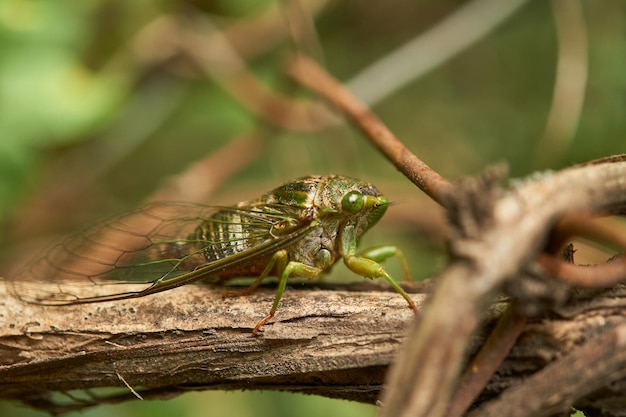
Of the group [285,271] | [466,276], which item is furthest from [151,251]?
[466,276]

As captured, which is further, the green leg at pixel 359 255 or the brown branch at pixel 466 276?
the green leg at pixel 359 255

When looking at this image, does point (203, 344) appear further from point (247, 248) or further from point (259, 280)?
point (247, 248)

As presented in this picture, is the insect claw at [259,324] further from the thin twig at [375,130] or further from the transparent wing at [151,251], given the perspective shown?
the thin twig at [375,130]

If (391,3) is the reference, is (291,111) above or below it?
below

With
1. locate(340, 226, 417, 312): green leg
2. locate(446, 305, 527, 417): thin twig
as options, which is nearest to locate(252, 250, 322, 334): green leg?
locate(340, 226, 417, 312): green leg

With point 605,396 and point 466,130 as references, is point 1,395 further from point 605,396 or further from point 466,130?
point 466,130

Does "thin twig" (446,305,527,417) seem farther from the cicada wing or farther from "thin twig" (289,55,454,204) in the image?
the cicada wing

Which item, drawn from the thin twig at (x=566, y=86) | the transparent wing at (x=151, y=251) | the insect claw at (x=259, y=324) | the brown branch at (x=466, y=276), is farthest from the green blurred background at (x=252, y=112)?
the brown branch at (x=466, y=276)

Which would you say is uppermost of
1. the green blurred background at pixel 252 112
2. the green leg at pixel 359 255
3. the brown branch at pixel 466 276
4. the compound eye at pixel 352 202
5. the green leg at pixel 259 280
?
the green blurred background at pixel 252 112

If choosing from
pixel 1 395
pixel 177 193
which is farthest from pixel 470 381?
pixel 177 193
